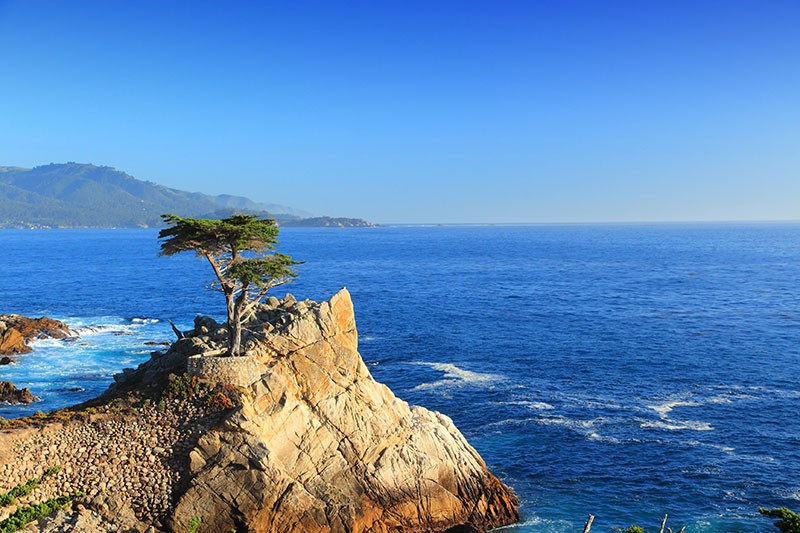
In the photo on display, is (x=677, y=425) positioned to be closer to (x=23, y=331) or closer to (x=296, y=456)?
(x=296, y=456)

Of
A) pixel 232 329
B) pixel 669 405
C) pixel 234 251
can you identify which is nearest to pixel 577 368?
pixel 669 405

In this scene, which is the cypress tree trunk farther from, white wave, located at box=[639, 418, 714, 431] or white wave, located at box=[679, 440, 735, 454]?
white wave, located at box=[679, 440, 735, 454]

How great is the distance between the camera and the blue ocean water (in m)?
38.1

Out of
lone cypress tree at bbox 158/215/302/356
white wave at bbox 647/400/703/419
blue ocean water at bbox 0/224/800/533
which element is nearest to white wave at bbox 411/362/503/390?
blue ocean water at bbox 0/224/800/533

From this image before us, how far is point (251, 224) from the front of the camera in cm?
3628

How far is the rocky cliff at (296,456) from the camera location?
2977cm

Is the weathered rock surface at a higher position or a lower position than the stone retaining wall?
lower

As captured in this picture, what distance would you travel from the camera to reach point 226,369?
3334cm

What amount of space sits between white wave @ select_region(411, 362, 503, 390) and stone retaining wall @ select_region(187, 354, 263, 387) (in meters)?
23.6

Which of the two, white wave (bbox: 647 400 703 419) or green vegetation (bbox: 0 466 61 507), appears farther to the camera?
white wave (bbox: 647 400 703 419)

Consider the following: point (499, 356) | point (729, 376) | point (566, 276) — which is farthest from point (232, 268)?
point (566, 276)

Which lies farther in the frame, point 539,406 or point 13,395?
point 13,395

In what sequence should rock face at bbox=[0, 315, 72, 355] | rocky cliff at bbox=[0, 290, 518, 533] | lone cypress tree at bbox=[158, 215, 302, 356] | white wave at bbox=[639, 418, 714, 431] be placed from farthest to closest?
rock face at bbox=[0, 315, 72, 355] < white wave at bbox=[639, 418, 714, 431] < lone cypress tree at bbox=[158, 215, 302, 356] < rocky cliff at bbox=[0, 290, 518, 533]

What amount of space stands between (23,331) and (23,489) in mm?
53816
